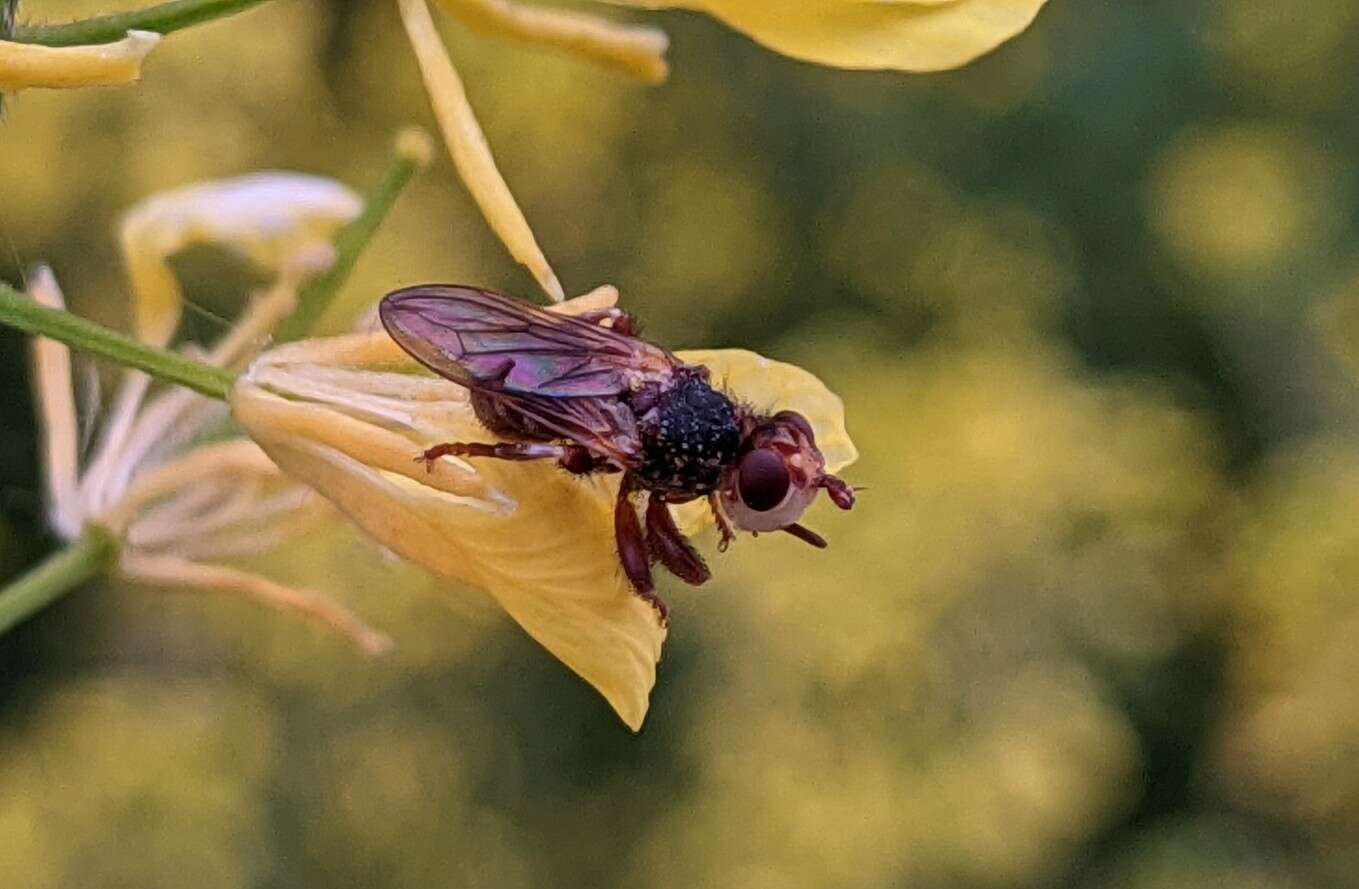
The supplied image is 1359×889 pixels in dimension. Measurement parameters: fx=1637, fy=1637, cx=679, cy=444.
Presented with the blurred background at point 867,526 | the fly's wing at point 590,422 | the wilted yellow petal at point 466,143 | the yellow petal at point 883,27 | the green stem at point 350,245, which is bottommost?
the blurred background at point 867,526

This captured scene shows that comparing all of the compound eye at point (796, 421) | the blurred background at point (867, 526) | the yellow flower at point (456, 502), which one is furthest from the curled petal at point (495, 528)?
the blurred background at point (867, 526)

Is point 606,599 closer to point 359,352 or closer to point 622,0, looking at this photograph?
point 359,352

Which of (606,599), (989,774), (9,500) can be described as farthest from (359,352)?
(989,774)

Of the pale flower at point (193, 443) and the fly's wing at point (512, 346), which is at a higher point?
the fly's wing at point (512, 346)

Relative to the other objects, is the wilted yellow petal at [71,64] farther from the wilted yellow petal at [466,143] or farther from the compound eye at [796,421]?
the compound eye at [796,421]

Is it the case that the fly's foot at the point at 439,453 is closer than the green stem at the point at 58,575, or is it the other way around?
the fly's foot at the point at 439,453

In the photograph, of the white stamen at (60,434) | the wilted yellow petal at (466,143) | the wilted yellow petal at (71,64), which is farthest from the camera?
the white stamen at (60,434)

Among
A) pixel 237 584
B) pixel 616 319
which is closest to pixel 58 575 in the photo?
pixel 237 584

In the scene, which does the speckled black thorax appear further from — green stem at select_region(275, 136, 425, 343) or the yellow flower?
green stem at select_region(275, 136, 425, 343)
